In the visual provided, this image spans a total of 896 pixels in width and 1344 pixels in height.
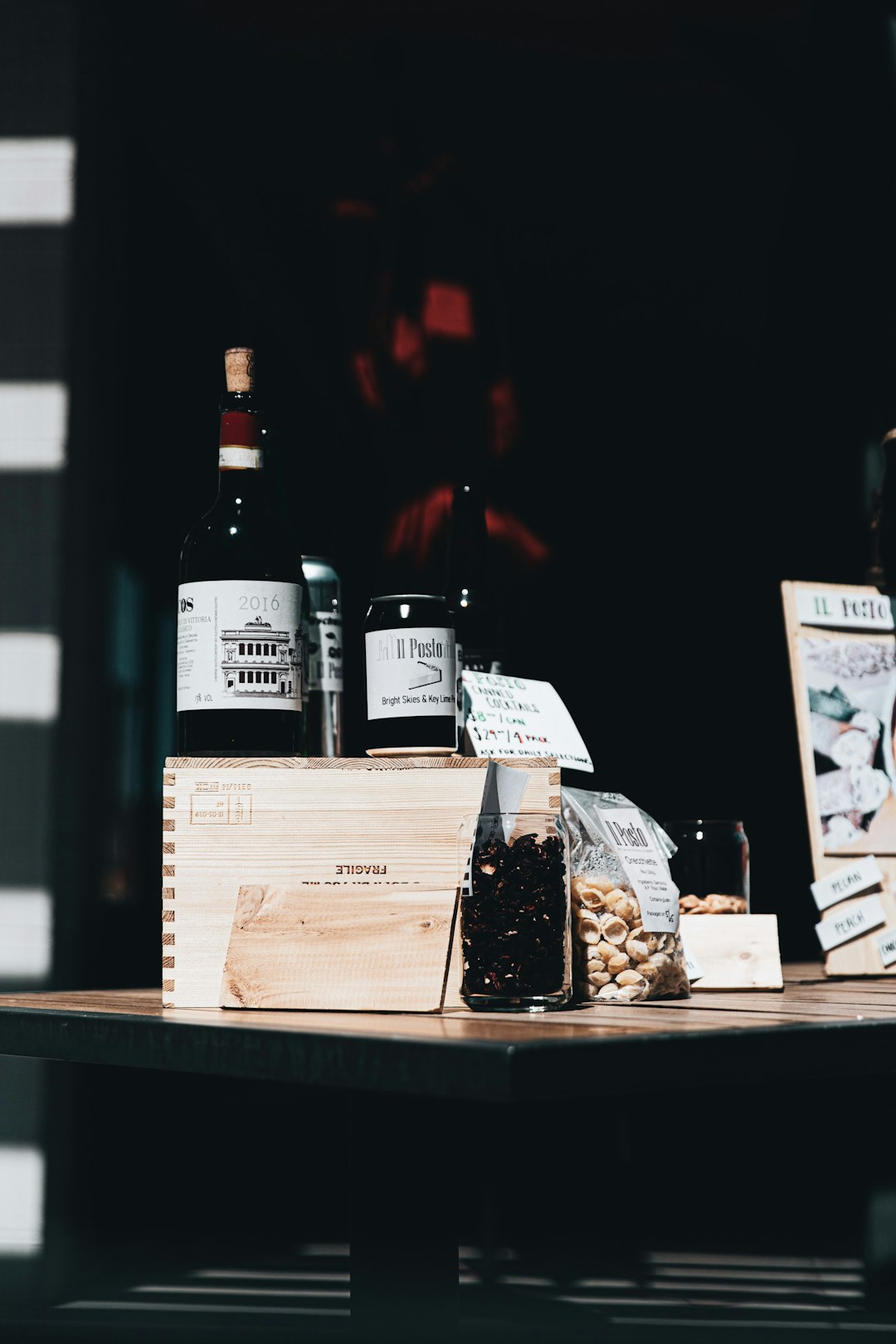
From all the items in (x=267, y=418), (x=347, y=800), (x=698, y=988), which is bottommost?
(x=698, y=988)

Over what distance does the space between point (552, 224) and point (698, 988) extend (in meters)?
3.12

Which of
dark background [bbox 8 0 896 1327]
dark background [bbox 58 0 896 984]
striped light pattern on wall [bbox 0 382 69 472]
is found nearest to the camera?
striped light pattern on wall [bbox 0 382 69 472]

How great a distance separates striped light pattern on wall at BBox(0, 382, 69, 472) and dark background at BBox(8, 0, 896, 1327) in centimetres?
4

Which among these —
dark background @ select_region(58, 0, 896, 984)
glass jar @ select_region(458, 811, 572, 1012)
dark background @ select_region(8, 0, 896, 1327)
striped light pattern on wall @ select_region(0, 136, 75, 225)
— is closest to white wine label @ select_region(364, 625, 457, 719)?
glass jar @ select_region(458, 811, 572, 1012)

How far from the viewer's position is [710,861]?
131cm

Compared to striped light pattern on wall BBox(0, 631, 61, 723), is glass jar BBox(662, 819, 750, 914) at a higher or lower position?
lower

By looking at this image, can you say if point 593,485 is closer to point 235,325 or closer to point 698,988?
point 235,325

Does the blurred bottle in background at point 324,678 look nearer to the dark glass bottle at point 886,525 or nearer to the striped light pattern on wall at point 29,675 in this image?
the dark glass bottle at point 886,525

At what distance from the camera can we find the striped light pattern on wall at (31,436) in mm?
2637

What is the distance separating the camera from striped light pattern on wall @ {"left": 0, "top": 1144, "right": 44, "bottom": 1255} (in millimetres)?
2484

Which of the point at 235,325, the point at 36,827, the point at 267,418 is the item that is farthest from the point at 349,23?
the point at 267,418

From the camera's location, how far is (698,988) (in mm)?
1185

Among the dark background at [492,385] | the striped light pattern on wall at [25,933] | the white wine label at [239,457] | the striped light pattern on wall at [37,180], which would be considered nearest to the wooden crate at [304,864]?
the white wine label at [239,457]

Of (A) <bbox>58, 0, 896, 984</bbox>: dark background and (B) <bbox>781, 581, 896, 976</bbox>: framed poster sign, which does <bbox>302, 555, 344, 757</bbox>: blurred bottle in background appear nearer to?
(B) <bbox>781, 581, 896, 976</bbox>: framed poster sign
